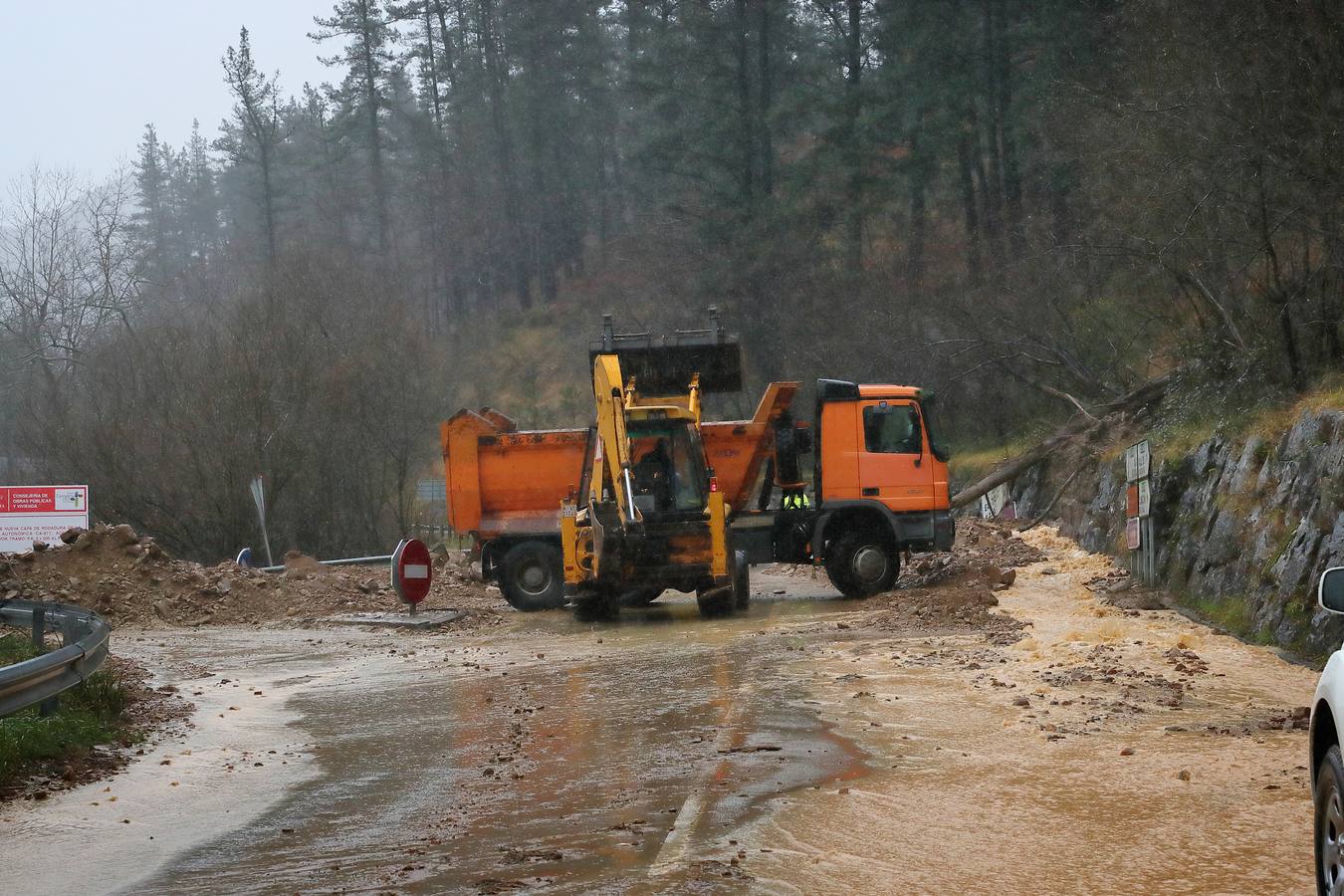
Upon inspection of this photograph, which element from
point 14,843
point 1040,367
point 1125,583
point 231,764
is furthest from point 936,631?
point 1040,367

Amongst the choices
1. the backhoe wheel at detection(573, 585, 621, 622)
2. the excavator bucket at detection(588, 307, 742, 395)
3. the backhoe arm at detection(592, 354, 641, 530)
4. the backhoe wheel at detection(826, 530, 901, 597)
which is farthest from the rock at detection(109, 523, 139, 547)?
the backhoe wheel at detection(826, 530, 901, 597)

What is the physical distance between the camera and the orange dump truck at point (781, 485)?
2266cm

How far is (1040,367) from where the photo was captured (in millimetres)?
36781

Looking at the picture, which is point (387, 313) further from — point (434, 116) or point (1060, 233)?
point (434, 116)

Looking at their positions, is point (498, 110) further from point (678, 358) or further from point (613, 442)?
point (613, 442)

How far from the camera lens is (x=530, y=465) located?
23.4m

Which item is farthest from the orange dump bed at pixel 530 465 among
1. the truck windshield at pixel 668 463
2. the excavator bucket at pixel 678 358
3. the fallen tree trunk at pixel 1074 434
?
the fallen tree trunk at pixel 1074 434

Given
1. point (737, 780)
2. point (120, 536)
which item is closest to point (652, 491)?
point (120, 536)

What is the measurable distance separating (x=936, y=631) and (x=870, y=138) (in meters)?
33.0

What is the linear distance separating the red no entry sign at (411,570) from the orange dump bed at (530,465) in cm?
117

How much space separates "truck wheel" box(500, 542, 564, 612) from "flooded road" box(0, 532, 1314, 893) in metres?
7.11

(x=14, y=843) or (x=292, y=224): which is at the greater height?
(x=292, y=224)

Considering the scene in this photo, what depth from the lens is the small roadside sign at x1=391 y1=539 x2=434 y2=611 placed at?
2189 centimetres

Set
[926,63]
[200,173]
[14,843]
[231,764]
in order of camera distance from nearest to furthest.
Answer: [14,843] → [231,764] → [926,63] → [200,173]
